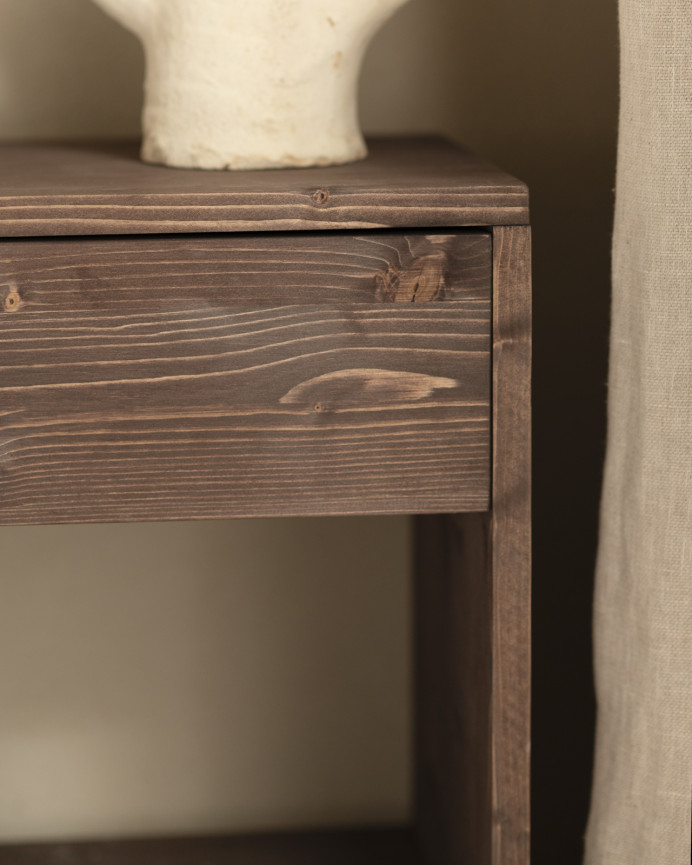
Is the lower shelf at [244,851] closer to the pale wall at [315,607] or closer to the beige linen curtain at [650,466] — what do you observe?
the pale wall at [315,607]

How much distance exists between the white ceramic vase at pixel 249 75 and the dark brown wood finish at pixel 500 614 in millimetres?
216

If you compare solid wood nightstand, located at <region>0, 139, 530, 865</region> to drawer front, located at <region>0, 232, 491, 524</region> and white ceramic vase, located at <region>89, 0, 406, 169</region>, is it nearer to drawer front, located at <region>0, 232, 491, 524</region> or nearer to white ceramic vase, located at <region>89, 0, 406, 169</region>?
drawer front, located at <region>0, 232, 491, 524</region>

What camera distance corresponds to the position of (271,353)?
0.65 m

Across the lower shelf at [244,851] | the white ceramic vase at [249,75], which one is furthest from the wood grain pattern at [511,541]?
the lower shelf at [244,851]

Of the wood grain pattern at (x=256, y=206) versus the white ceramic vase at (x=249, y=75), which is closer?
the wood grain pattern at (x=256, y=206)

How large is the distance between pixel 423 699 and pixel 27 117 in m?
0.72

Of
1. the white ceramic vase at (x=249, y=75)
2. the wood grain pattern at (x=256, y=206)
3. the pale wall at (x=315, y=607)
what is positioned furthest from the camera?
the pale wall at (x=315, y=607)

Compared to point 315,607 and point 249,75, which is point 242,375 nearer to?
point 249,75

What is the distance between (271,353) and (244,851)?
0.68 m

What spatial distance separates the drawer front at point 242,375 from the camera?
0.64 meters

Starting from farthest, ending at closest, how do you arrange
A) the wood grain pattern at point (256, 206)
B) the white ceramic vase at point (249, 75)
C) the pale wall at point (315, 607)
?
the pale wall at point (315, 607)
the white ceramic vase at point (249, 75)
the wood grain pattern at point (256, 206)

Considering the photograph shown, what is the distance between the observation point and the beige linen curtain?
0.65 m

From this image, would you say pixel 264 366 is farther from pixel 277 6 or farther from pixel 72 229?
pixel 277 6

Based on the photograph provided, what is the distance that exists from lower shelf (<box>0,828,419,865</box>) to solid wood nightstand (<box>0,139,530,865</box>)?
51 centimetres
